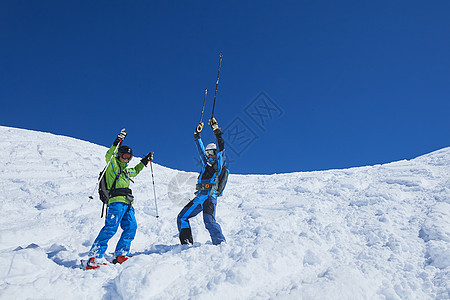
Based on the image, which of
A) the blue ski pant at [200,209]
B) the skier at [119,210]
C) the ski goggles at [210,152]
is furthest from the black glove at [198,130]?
the skier at [119,210]

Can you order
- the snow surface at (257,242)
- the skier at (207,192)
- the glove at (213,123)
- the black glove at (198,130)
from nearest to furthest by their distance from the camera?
the snow surface at (257,242), the skier at (207,192), the glove at (213,123), the black glove at (198,130)

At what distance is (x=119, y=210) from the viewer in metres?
5.67

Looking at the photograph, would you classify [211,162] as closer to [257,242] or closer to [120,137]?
[257,242]

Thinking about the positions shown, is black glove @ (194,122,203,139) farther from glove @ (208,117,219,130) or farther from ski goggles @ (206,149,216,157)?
ski goggles @ (206,149,216,157)

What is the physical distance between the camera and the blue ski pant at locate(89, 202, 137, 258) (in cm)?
532

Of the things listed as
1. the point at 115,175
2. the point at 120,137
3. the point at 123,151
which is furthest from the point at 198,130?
the point at 115,175

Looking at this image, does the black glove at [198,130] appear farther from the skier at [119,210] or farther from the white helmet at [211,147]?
the skier at [119,210]

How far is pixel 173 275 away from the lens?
14.0ft

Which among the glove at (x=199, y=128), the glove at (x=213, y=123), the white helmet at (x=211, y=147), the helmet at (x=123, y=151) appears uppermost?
the glove at (x=199, y=128)

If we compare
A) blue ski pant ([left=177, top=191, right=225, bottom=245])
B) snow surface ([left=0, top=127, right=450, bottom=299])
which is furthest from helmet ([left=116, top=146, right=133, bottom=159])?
snow surface ([left=0, top=127, right=450, bottom=299])

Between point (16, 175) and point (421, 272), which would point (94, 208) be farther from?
point (421, 272)

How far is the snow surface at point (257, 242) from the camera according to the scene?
3.96 meters

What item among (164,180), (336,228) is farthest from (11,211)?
(336,228)

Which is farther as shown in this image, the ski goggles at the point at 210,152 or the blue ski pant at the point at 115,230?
the ski goggles at the point at 210,152
